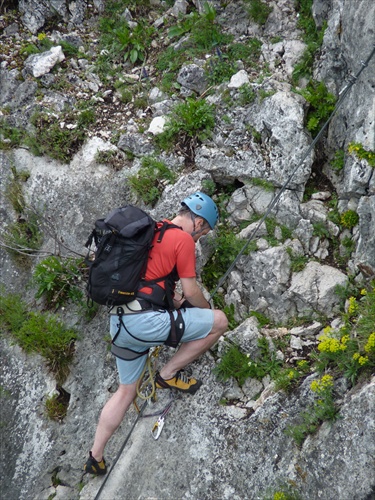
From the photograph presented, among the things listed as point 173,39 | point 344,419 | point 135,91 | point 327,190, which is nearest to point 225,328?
point 344,419

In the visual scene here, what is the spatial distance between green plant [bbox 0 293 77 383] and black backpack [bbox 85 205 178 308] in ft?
6.64

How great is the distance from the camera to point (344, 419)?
16.6 ft

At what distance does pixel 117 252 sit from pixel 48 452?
3145 mm

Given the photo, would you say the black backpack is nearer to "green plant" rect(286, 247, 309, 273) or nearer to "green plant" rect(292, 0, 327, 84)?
"green plant" rect(286, 247, 309, 273)

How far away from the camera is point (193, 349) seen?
609cm

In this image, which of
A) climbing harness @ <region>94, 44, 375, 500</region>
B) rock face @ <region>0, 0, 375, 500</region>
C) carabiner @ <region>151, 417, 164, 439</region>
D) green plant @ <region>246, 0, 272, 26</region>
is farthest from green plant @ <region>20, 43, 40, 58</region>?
carabiner @ <region>151, 417, 164, 439</region>

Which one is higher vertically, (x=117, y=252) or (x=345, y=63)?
(x=345, y=63)

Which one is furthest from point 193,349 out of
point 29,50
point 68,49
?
point 29,50

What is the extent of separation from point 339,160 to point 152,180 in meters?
2.91

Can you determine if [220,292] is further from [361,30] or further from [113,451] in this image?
[361,30]

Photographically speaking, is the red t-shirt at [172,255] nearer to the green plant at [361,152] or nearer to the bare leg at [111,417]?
Result: the bare leg at [111,417]

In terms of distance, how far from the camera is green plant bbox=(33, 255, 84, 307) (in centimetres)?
747

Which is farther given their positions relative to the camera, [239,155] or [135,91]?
[135,91]

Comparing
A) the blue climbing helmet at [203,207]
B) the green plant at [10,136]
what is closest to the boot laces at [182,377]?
the blue climbing helmet at [203,207]
